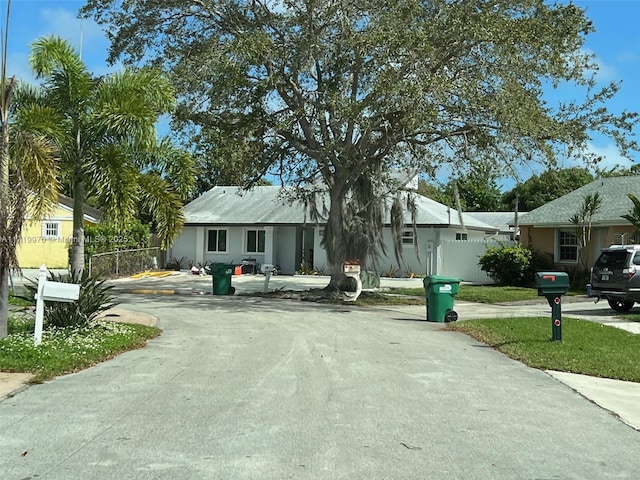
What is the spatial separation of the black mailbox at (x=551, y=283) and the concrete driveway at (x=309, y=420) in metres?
1.48

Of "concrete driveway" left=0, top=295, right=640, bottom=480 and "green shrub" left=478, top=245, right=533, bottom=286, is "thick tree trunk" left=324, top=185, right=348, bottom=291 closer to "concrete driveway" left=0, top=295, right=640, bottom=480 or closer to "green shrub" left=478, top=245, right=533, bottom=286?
"green shrub" left=478, top=245, right=533, bottom=286

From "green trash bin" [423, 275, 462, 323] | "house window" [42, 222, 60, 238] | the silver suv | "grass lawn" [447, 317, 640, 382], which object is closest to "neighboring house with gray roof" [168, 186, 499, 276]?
"house window" [42, 222, 60, 238]

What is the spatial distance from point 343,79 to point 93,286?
456 inches

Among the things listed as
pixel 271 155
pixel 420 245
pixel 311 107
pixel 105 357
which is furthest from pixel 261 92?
pixel 420 245

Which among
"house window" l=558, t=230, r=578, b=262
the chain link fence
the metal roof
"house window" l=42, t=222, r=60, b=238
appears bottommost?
the chain link fence

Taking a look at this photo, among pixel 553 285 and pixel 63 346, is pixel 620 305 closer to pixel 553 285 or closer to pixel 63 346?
pixel 553 285

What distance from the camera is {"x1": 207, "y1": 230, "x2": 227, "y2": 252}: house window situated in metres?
38.7

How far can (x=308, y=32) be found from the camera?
20.2 m

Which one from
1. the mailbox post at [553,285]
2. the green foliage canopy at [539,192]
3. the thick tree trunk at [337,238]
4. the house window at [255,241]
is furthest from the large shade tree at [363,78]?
the green foliage canopy at [539,192]

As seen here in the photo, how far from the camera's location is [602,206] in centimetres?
3059

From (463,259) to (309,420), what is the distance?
87.8ft

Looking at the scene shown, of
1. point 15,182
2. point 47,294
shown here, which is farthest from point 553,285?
point 15,182

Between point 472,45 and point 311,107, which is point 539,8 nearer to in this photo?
point 472,45

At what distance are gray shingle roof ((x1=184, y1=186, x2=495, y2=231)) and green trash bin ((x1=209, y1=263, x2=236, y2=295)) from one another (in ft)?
29.9
